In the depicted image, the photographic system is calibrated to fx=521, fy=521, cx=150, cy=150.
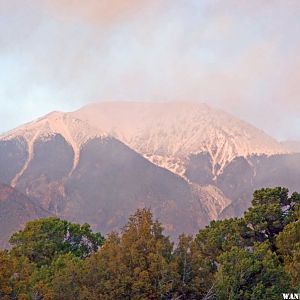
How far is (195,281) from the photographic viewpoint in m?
34.8

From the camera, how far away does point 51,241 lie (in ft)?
207

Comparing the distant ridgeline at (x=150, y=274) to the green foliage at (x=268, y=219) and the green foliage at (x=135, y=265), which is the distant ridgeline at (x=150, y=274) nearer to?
the green foliage at (x=135, y=265)

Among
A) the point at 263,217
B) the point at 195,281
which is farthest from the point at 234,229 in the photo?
the point at 195,281

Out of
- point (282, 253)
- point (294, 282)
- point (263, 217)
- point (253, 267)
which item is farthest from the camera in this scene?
point (263, 217)

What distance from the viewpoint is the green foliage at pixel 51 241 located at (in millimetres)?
61375

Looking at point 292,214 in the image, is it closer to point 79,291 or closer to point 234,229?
point 234,229

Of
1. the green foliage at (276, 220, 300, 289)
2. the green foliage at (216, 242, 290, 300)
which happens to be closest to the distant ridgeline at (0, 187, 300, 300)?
the green foliage at (216, 242, 290, 300)

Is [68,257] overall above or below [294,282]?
above

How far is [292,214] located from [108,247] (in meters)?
29.0

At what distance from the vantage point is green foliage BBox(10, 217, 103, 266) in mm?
61375

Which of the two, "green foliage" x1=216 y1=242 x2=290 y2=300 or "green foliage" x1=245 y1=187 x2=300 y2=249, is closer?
"green foliage" x1=216 y1=242 x2=290 y2=300

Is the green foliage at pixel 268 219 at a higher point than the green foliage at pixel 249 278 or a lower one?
higher

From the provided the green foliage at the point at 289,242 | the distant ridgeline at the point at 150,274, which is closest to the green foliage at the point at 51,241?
the distant ridgeline at the point at 150,274

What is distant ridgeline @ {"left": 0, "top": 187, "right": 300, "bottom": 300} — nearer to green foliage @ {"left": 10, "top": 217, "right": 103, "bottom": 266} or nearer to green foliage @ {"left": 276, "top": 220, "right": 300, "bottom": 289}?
green foliage @ {"left": 276, "top": 220, "right": 300, "bottom": 289}
